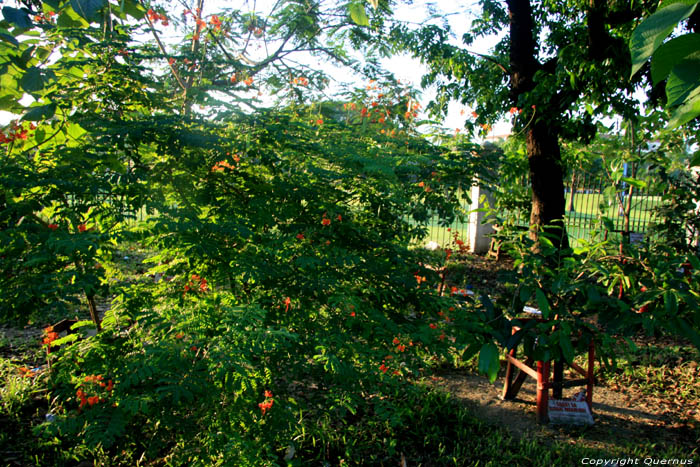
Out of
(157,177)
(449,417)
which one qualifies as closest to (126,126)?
(157,177)

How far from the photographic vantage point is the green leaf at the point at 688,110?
1.39 feet

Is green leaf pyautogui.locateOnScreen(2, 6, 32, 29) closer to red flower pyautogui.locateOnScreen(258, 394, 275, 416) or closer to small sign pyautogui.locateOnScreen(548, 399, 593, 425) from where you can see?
red flower pyautogui.locateOnScreen(258, 394, 275, 416)

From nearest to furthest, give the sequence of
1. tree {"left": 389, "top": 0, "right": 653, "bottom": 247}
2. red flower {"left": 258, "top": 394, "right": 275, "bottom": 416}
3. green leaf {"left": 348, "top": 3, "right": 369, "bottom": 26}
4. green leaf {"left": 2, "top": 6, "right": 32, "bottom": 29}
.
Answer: green leaf {"left": 348, "top": 3, "right": 369, "bottom": 26} → green leaf {"left": 2, "top": 6, "right": 32, "bottom": 29} → red flower {"left": 258, "top": 394, "right": 275, "bottom": 416} → tree {"left": 389, "top": 0, "right": 653, "bottom": 247}

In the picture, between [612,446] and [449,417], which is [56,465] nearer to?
[449,417]

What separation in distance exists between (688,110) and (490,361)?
3.94ft

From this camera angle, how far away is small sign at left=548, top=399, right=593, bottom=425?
11.3ft

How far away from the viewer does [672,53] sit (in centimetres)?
42

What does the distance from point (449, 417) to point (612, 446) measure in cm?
116

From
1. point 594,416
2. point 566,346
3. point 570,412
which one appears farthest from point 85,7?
point 594,416

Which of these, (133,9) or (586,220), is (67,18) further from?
(586,220)

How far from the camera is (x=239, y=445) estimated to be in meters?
2.12

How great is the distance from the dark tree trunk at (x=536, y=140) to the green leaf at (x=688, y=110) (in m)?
4.40

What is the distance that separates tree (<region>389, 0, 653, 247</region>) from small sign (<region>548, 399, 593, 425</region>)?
55.9 inches

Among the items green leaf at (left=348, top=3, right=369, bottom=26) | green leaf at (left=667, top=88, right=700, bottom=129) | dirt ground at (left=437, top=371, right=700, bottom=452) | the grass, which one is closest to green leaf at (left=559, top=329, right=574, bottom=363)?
the grass
